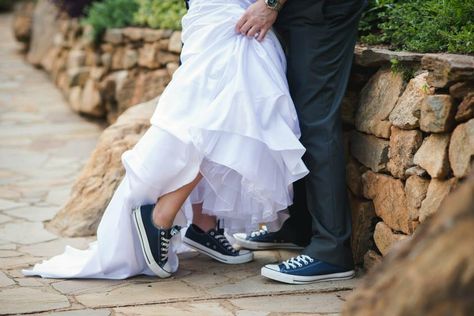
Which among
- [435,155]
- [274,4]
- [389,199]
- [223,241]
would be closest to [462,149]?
[435,155]

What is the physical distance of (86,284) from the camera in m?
3.23

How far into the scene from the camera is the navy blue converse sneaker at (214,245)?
11.6 feet

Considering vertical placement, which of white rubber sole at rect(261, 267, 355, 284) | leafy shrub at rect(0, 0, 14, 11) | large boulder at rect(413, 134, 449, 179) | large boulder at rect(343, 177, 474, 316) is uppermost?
large boulder at rect(343, 177, 474, 316)

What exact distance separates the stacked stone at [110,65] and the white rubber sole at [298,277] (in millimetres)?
2481

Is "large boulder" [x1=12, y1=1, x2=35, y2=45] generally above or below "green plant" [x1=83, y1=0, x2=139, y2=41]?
below

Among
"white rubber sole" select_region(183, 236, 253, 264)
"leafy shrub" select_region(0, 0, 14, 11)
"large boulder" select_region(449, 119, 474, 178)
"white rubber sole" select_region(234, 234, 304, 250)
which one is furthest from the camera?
"leafy shrub" select_region(0, 0, 14, 11)

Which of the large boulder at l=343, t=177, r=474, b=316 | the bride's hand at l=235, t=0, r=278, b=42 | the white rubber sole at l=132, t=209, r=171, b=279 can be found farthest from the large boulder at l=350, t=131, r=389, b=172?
the large boulder at l=343, t=177, r=474, b=316

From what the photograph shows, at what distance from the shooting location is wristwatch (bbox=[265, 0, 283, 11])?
315 cm

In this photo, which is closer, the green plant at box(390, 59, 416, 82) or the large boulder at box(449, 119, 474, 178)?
the large boulder at box(449, 119, 474, 178)

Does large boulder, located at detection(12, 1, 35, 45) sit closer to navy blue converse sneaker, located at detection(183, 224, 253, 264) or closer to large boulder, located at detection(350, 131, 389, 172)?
navy blue converse sneaker, located at detection(183, 224, 253, 264)

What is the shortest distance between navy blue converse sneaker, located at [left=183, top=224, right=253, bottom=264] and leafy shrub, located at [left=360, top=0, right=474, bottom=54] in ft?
3.78

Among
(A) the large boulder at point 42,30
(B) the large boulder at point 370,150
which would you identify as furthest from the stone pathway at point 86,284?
(A) the large boulder at point 42,30

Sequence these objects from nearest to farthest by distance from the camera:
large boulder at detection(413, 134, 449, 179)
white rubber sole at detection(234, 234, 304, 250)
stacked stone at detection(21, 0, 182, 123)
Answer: large boulder at detection(413, 134, 449, 179) → white rubber sole at detection(234, 234, 304, 250) → stacked stone at detection(21, 0, 182, 123)

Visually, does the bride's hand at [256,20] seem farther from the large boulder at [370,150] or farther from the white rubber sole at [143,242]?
the white rubber sole at [143,242]
